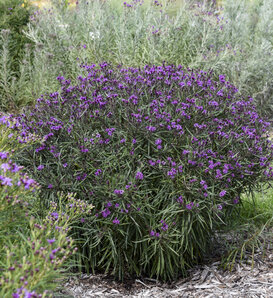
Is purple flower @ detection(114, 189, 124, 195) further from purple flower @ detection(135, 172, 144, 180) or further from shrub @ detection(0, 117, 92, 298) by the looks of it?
shrub @ detection(0, 117, 92, 298)

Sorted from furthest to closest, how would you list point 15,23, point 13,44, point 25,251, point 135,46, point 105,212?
point 15,23
point 13,44
point 135,46
point 105,212
point 25,251

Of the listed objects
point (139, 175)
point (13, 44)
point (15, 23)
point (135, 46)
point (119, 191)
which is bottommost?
point (119, 191)

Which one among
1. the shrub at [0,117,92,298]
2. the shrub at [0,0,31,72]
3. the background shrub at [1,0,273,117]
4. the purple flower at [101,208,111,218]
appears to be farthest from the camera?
the shrub at [0,0,31,72]

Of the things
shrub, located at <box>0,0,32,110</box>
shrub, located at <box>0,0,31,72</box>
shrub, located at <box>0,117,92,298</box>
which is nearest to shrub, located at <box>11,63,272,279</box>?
shrub, located at <box>0,117,92,298</box>

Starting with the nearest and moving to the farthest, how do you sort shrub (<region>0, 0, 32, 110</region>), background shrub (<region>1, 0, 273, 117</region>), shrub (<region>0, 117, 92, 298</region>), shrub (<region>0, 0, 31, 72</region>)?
shrub (<region>0, 117, 92, 298</region>) → background shrub (<region>1, 0, 273, 117</region>) → shrub (<region>0, 0, 32, 110</region>) → shrub (<region>0, 0, 31, 72</region>)

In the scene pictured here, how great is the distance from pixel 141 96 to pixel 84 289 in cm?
158

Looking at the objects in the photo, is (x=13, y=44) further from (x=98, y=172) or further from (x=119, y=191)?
(x=119, y=191)

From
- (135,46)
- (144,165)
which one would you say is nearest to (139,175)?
(144,165)

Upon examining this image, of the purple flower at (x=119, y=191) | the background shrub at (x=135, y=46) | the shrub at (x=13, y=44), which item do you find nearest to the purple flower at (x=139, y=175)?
the purple flower at (x=119, y=191)

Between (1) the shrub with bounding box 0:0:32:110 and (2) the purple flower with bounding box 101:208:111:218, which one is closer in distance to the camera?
(2) the purple flower with bounding box 101:208:111:218

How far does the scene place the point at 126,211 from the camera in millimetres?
2689

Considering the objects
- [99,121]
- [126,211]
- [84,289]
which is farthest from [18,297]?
[99,121]

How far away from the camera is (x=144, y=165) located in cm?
303

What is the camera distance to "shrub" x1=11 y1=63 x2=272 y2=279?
2.84 m
